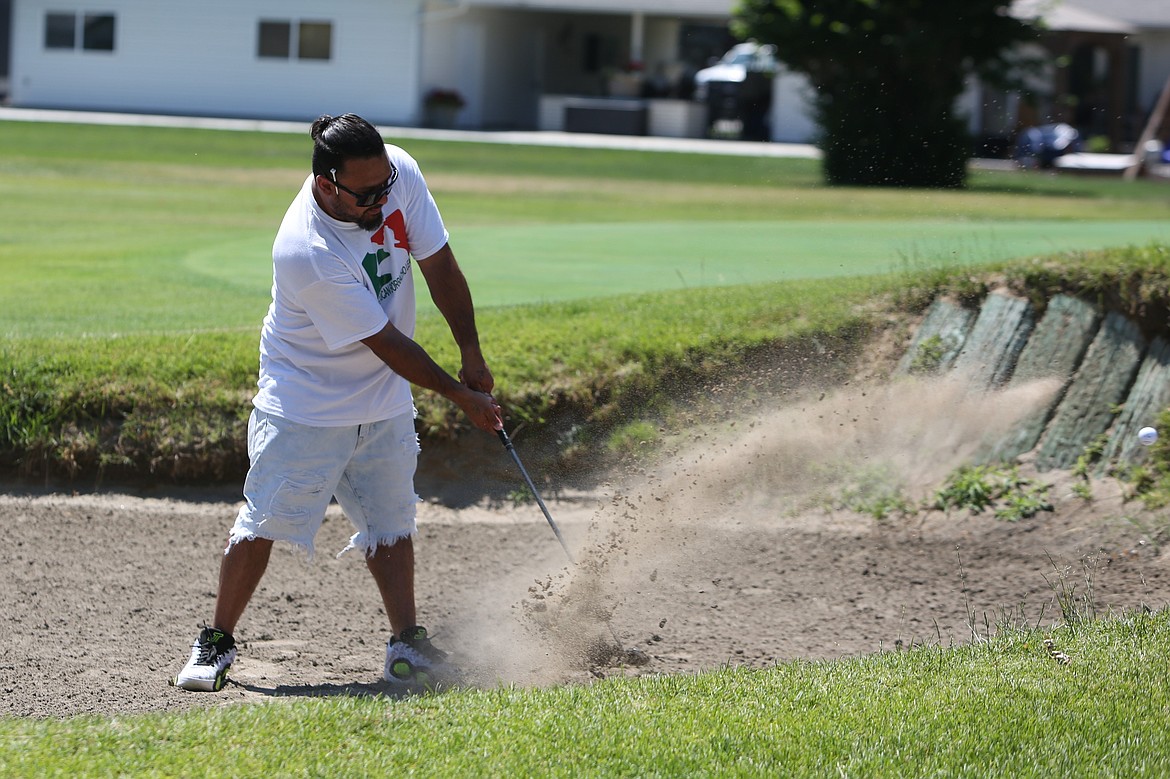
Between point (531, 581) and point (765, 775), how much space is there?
2531 mm

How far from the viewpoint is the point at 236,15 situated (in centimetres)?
3650

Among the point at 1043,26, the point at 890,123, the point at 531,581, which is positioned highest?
the point at 1043,26

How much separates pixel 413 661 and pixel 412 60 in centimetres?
3240

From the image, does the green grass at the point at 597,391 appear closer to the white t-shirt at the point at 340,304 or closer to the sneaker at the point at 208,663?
the sneaker at the point at 208,663

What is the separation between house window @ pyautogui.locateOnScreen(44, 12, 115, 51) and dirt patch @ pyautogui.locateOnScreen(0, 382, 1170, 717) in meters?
34.5

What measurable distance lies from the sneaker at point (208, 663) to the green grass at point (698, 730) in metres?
0.56

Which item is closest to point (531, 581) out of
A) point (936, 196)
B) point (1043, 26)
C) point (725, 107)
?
point (936, 196)

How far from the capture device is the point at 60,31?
3788 centimetres

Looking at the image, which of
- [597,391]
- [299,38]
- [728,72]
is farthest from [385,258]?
[299,38]

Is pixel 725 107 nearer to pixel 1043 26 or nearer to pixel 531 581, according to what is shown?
pixel 1043 26

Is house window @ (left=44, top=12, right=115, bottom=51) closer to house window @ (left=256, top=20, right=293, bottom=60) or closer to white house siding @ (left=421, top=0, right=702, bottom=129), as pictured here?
house window @ (left=256, top=20, right=293, bottom=60)

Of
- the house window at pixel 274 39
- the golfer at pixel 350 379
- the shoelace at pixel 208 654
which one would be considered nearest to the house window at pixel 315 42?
the house window at pixel 274 39

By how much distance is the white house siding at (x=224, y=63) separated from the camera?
35.6m

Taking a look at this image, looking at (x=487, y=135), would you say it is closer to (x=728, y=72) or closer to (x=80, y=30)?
(x=728, y=72)
